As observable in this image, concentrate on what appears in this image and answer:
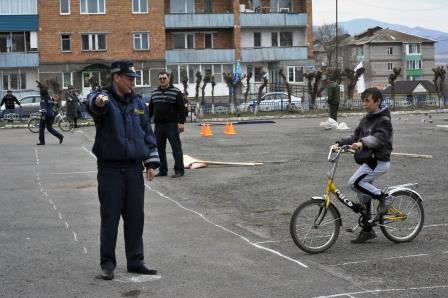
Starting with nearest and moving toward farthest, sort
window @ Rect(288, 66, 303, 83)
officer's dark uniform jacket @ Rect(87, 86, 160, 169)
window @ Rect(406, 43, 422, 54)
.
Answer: officer's dark uniform jacket @ Rect(87, 86, 160, 169) < window @ Rect(288, 66, 303, 83) < window @ Rect(406, 43, 422, 54)

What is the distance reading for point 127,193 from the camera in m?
6.73

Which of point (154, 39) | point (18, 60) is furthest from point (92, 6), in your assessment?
point (18, 60)

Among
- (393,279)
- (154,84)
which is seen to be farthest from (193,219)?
(154,84)

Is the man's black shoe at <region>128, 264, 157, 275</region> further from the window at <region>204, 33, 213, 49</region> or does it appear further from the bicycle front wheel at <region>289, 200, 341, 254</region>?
the window at <region>204, 33, 213, 49</region>

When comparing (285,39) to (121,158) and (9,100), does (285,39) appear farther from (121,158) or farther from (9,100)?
(121,158)

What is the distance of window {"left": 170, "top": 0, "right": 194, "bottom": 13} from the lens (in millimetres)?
65312

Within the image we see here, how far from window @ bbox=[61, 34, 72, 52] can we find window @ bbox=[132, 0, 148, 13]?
580cm

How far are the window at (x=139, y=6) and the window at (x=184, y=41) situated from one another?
425 centimetres

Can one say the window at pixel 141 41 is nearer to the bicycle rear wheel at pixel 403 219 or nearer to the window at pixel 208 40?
the window at pixel 208 40

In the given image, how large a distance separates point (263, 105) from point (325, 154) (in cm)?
2926

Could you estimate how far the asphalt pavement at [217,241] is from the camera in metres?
6.40

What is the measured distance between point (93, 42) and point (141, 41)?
3.98 m

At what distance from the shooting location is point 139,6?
6194 centimetres

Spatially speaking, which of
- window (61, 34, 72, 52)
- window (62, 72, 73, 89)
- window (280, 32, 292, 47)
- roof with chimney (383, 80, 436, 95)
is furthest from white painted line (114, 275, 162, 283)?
roof with chimney (383, 80, 436, 95)
